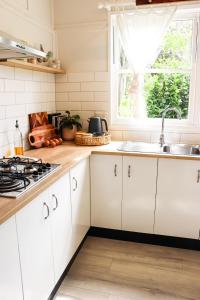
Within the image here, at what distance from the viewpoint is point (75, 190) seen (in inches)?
79.3

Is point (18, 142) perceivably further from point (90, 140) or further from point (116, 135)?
point (116, 135)

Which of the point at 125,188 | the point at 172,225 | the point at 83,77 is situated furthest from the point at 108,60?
the point at 172,225

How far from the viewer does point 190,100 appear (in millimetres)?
2629

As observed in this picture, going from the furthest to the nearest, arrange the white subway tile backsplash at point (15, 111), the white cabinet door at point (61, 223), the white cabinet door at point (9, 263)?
the white subway tile backsplash at point (15, 111)
the white cabinet door at point (61, 223)
the white cabinet door at point (9, 263)

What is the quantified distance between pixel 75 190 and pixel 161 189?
0.76 metres

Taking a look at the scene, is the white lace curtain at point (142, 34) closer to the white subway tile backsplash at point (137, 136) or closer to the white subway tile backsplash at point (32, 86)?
the white subway tile backsplash at point (137, 136)

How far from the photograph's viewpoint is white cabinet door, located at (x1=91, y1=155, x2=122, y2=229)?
231cm

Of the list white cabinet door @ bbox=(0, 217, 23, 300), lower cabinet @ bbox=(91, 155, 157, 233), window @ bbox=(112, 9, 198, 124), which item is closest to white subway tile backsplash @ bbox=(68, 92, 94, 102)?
window @ bbox=(112, 9, 198, 124)

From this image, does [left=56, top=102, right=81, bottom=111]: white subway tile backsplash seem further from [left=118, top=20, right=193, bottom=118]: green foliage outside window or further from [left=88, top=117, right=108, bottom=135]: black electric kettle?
[left=118, top=20, right=193, bottom=118]: green foliage outside window

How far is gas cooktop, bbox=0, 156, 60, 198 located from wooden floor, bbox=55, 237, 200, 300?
89 cm

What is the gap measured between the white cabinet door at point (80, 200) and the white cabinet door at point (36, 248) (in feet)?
1.41

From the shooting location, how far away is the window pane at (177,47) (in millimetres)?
2551

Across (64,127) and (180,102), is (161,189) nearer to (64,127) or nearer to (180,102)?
(180,102)

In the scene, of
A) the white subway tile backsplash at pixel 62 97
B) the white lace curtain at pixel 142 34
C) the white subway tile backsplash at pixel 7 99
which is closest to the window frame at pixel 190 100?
the white lace curtain at pixel 142 34
